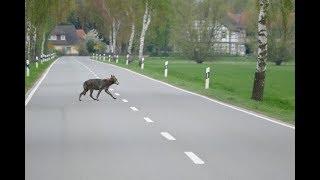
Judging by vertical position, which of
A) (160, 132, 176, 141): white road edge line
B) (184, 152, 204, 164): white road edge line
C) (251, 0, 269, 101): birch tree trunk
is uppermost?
(251, 0, 269, 101): birch tree trunk

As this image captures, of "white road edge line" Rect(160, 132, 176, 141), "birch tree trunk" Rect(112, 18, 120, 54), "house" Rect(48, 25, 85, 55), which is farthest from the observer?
"house" Rect(48, 25, 85, 55)

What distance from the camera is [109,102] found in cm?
2023

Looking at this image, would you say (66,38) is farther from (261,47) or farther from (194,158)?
(194,158)

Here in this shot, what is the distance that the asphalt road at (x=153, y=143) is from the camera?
8516 millimetres

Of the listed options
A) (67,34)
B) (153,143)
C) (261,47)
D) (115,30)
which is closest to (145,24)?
(115,30)

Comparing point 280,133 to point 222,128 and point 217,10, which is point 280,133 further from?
point 217,10

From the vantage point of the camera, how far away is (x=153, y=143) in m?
11.2

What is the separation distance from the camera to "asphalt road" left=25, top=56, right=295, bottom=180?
8516 millimetres

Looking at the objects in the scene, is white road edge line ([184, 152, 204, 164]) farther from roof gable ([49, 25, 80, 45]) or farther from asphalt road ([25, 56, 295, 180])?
roof gable ([49, 25, 80, 45])

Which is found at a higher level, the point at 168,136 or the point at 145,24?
the point at 145,24

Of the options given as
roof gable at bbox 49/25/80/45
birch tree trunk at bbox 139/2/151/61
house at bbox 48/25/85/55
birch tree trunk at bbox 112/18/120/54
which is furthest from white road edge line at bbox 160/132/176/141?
roof gable at bbox 49/25/80/45

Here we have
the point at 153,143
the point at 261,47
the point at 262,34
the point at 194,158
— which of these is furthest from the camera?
the point at 261,47

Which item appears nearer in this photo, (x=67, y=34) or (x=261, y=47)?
(x=261, y=47)
